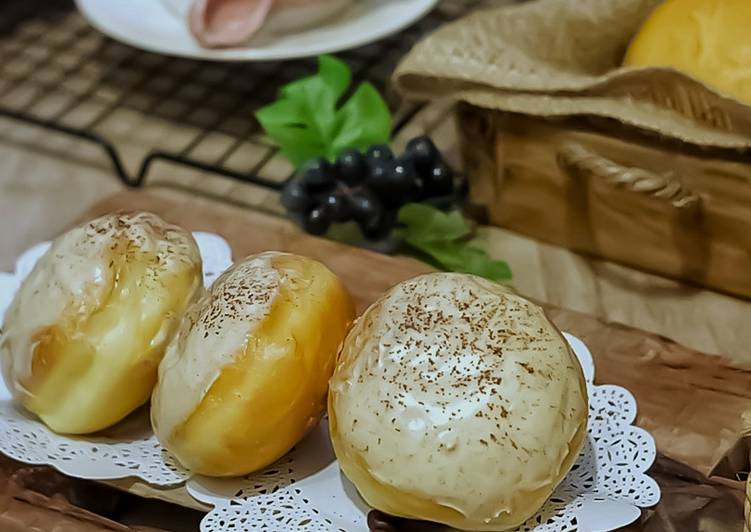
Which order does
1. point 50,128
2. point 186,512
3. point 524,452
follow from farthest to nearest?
1. point 50,128
2. point 186,512
3. point 524,452

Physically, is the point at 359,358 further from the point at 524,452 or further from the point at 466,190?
the point at 466,190

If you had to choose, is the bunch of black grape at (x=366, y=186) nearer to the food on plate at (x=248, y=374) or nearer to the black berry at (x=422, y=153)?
the black berry at (x=422, y=153)

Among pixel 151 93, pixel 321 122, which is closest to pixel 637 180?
pixel 321 122

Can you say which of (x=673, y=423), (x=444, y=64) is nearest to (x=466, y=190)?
(x=444, y=64)

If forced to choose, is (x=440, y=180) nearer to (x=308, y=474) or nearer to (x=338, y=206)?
(x=338, y=206)

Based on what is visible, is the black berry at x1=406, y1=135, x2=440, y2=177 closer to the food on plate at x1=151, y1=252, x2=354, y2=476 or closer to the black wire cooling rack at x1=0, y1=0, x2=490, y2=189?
the black wire cooling rack at x1=0, y1=0, x2=490, y2=189

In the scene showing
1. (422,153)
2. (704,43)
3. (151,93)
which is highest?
(704,43)

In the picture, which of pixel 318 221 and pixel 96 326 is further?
pixel 318 221
